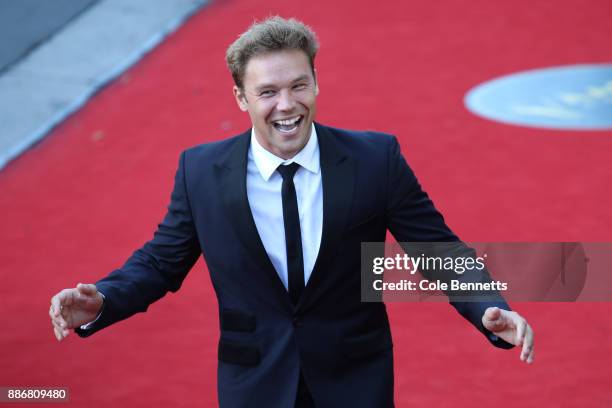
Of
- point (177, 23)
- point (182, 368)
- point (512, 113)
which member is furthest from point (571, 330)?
point (177, 23)

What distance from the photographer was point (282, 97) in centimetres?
232

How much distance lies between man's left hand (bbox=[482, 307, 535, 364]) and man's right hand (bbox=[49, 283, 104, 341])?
34.5 inches

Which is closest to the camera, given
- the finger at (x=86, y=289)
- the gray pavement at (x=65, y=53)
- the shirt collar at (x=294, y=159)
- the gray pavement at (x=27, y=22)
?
the finger at (x=86, y=289)

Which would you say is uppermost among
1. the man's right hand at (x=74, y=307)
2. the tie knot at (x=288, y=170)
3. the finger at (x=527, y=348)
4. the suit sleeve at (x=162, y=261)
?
the tie knot at (x=288, y=170)

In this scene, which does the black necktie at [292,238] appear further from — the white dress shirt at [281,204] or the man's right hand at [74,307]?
the man's right hand at [74,307]

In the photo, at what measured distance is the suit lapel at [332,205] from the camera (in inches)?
92.6

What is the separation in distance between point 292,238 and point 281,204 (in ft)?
0.28

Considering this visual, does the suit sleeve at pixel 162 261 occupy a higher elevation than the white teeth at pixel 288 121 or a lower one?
lower

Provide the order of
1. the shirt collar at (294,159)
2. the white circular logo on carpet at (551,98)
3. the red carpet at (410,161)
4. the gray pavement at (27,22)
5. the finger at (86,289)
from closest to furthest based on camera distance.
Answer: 1. the finger at (86,289)
2. the shirt collar at (294,159)
3. the red carpet at (410,161)
4. the white circular logo on carpet at (551,98)
5. the gray pavement at (27,22)

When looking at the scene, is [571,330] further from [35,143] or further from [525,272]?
[35,143]

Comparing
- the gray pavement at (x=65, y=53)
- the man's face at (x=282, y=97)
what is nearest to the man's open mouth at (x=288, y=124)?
the man's face at (x=282, y=97)

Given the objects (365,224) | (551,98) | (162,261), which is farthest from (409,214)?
(551,98)

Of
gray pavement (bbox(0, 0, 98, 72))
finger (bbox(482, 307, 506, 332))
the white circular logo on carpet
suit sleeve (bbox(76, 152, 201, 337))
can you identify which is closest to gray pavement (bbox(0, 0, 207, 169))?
gray pavement (bbox(0, 0, 98, 72))

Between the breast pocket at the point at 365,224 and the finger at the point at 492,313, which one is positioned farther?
the breast pocket at the point at 365,224
